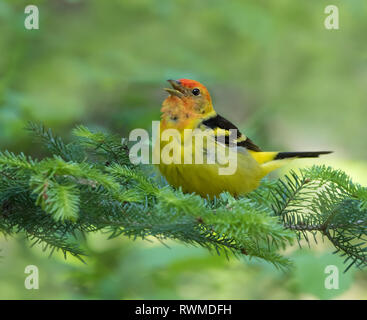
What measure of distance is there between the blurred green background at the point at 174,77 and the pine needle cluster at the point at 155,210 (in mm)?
956

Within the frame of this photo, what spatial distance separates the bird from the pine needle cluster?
0.49 m

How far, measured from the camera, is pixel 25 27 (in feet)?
14.0

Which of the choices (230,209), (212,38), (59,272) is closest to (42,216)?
(230,209)

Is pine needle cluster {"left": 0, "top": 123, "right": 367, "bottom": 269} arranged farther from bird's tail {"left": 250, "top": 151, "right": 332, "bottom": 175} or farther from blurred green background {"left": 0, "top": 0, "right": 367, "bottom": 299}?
blurred green background {"left": 0, "top": 0, "right": 367, "bottom": 299}

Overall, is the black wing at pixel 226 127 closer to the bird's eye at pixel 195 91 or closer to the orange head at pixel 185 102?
the orange head at pixel 185 102

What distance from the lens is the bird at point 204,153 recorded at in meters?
2.91

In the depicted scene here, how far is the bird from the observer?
291 cm

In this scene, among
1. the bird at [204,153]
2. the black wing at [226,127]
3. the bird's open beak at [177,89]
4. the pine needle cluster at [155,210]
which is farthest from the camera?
the bird's open beak at [177,89]

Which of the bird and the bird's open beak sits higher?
the bird's open beak

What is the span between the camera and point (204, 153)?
2.96m

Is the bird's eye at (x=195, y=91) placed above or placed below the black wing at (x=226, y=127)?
above

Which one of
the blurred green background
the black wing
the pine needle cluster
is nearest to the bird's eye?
the black wing

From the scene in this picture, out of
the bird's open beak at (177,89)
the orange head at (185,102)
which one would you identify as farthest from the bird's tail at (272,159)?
the bird's open beak at (177,89)

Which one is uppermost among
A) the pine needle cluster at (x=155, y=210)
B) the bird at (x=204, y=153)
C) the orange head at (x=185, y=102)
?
the orange head at (x=185, y=102)
